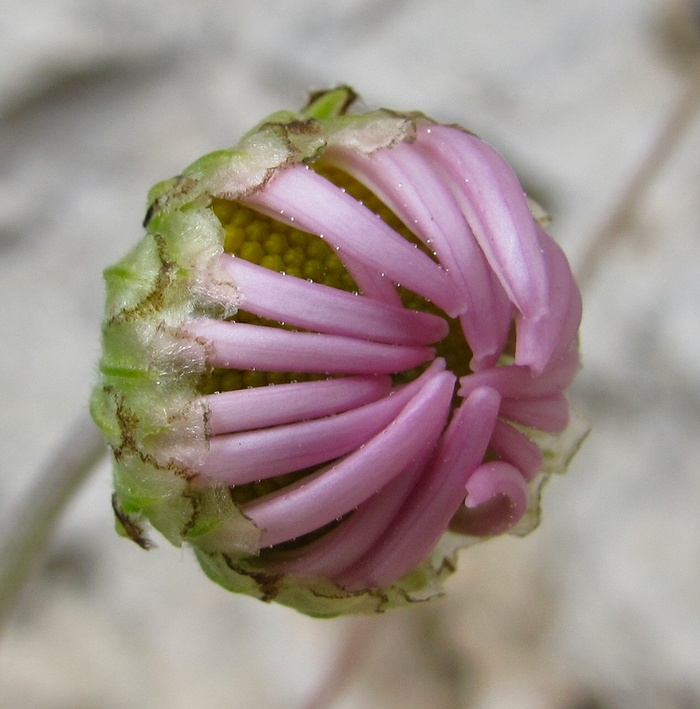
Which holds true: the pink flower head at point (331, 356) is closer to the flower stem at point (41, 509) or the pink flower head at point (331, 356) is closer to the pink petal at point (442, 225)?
the pink petal at point (442, 225)

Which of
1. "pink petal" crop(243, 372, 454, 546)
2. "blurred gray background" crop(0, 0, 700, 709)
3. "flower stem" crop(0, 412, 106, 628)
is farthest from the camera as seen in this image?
"blurred gray background" crop(0, 0, 700, 709)

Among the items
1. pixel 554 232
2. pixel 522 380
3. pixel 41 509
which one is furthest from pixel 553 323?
pixel 554 232

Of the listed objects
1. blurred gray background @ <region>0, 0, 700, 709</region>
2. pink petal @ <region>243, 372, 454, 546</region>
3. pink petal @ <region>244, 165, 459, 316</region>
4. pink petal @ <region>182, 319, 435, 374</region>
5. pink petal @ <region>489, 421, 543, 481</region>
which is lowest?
blurred gray background @ <region>0, 0, 700, 709</region>

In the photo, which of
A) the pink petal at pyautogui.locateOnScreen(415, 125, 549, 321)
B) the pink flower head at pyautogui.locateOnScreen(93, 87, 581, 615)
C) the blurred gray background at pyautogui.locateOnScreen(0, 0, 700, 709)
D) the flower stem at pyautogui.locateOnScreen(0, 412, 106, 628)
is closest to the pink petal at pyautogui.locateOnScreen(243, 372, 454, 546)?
the pink flower head at pyautogui.locateOnScreen(93, 87, 581, 615)

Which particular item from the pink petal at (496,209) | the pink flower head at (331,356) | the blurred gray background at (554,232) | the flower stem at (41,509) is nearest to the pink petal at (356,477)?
the pink flower head at (331,356)

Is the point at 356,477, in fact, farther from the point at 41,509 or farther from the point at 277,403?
the point at 41,509

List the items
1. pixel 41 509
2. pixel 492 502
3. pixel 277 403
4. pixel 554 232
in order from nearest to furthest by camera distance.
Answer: pixel 277 403, pixel 492 502, pixel 41 509, pixel 554 232

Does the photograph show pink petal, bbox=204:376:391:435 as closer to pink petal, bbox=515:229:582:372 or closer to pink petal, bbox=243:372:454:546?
pink petal, bbox=243:372:454:546
